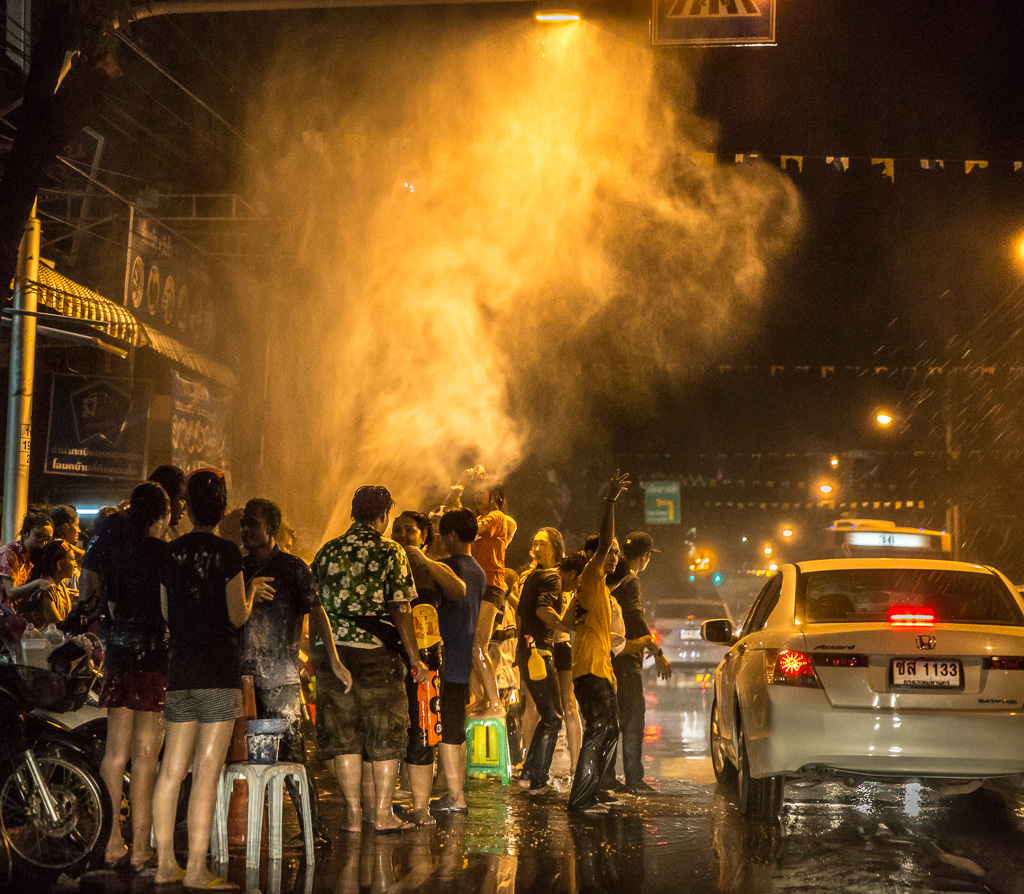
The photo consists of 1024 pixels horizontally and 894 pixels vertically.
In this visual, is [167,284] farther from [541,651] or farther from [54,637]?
[54,637]

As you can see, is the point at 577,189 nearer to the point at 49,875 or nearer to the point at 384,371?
the point at 384,371

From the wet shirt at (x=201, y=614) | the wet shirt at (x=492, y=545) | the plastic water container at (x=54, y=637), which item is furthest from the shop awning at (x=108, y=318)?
the wet shirt at (x=201, y=614)

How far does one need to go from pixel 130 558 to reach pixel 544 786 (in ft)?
13.0

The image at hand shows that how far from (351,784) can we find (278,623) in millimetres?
1085

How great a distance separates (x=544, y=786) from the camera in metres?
8.80

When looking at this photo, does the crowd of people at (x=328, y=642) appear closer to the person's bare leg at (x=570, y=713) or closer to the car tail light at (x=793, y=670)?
the person's bare leg at (x=570, y=713)

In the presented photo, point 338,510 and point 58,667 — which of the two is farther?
point 338,510

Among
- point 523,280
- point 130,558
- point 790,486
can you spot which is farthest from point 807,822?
point 790,486

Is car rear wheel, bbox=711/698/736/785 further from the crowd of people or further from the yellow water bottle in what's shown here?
the yellow water bottle

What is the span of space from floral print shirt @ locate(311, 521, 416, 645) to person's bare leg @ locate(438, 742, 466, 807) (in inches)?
46.2

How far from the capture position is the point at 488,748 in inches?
354

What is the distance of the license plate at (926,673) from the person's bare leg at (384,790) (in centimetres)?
274

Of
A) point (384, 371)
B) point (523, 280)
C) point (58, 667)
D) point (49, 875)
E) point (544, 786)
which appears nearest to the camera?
point (49, 875)

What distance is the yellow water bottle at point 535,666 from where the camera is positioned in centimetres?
877
